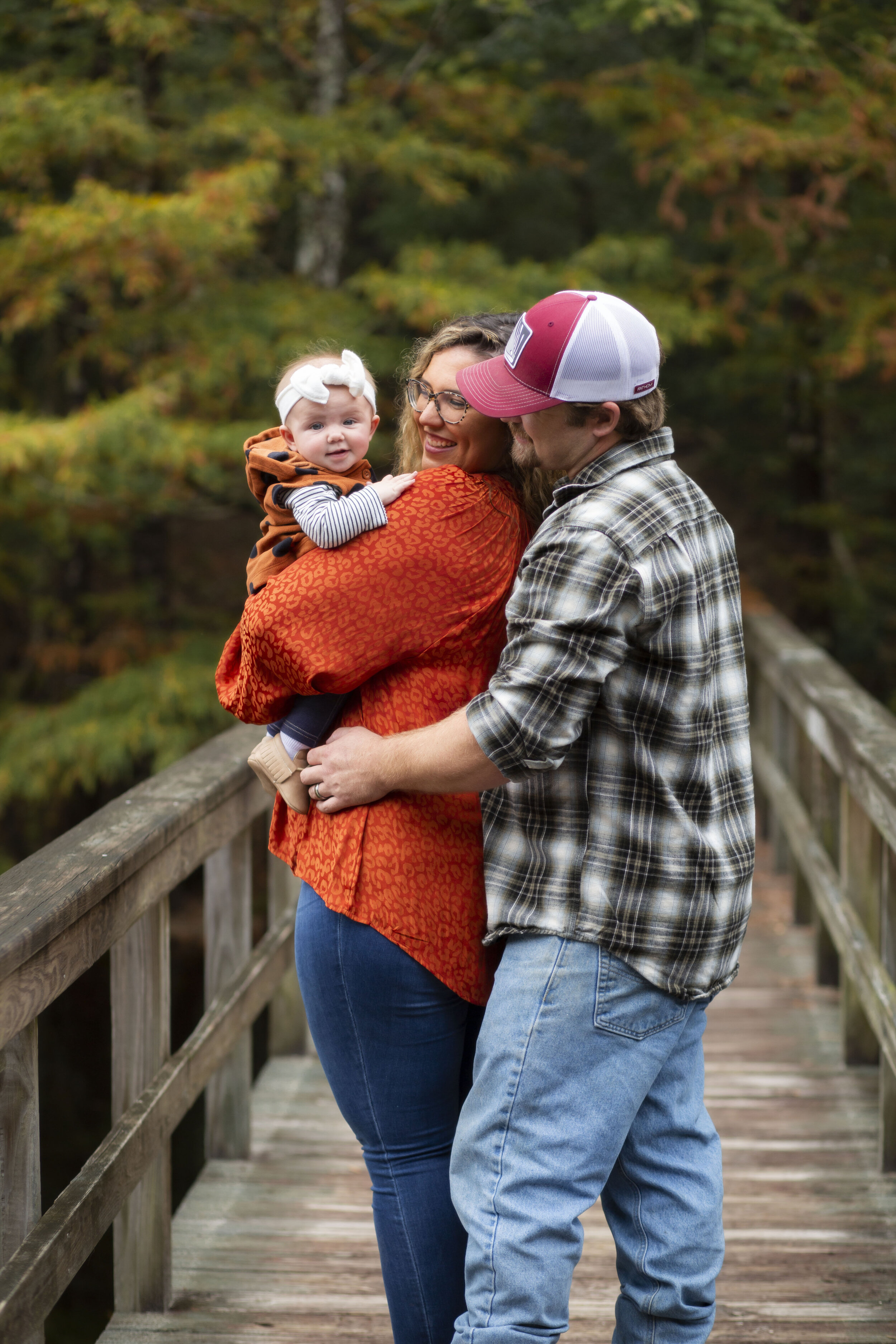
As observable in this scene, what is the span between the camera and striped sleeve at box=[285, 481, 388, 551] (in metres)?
1.60

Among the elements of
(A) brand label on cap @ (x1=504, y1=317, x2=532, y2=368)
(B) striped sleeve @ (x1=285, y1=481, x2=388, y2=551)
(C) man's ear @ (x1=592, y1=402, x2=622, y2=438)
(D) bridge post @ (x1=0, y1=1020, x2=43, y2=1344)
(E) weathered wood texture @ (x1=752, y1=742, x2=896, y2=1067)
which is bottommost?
(E) weathered wood texture @ (x1=752, y1=742, x2=896, y2=1067)

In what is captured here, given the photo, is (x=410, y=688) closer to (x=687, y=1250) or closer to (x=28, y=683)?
(x=687, y=1250)

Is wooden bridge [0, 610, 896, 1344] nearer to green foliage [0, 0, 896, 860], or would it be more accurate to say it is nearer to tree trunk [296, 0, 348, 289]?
green foliage [0, 0, 896, 860]

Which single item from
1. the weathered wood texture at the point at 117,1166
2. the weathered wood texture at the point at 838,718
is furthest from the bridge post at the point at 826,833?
the weathered wood texture at the point at 117,1166

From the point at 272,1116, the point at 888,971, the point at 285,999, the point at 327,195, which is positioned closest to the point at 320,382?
the point at 888,971

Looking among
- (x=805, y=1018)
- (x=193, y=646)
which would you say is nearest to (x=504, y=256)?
(x=193, y=646)

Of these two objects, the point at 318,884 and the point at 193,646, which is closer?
the point at 318,884

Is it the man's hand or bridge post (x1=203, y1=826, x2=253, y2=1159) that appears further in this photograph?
bridge post (x1=203, y1=826, x2=253, y2=1159)

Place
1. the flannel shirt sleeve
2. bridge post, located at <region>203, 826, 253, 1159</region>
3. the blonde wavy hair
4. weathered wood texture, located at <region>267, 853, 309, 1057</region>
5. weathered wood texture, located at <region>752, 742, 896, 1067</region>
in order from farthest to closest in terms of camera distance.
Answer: weathered wood texture, located at <region>267, 853, 309, 1057</region> < bridge post, located at <region>203, 826, 253, 1159</region> < weathered wood texture, located at <region>752, 742, 896, 1067</region> < the blonde wavy hair < the flannel shirt sleeve

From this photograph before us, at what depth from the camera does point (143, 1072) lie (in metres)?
2.22

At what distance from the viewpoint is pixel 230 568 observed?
1080 cm

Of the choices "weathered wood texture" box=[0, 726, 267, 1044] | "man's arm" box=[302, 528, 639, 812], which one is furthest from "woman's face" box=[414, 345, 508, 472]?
"weathered wood texture" box=[0, 726, 267, 1044]

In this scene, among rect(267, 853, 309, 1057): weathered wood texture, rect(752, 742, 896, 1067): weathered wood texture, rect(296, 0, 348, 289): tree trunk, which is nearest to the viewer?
rect(752, 742, 896, 1067): weathered wood texture

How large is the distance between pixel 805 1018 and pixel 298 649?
9.60ft
